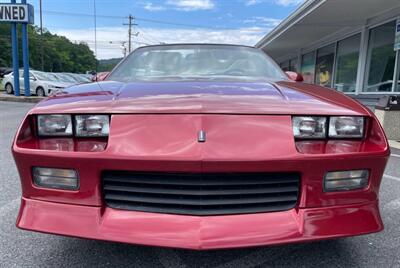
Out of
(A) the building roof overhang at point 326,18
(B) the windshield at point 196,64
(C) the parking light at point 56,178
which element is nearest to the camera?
(C) the parking light at point 56,178

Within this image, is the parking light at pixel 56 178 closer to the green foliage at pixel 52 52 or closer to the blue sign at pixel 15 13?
the blue sign at pixel 15 13

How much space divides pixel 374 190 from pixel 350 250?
0.64 m

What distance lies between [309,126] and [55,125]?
1309 mm

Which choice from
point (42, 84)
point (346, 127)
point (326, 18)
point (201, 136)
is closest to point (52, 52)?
point (42, 84)

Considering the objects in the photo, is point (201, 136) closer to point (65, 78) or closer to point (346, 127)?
point (346, 127)

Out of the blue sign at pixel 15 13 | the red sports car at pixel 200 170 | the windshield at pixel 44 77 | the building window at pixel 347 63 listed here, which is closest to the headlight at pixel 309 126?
the red sports car at pixel 200 170

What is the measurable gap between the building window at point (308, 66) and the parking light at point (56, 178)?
54.5 ft

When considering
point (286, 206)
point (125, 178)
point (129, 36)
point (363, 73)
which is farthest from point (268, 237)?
point (129, 36)

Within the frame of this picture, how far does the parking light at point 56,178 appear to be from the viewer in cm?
177

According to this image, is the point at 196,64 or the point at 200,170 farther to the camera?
the point at 196,64

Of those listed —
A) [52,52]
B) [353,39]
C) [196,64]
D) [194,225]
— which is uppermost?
[52,52]

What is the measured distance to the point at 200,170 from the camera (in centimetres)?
167

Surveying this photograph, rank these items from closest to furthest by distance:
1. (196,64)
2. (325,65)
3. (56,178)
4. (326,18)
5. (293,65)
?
(56,178) < (196,64) < (326,18) < (325,65) < (293,65)

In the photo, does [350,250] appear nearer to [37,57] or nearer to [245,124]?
[245,124]
